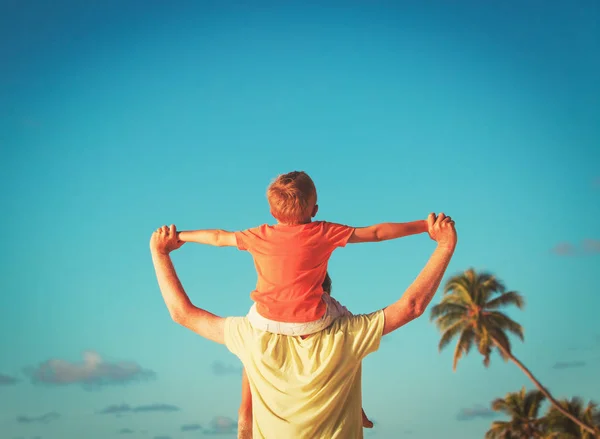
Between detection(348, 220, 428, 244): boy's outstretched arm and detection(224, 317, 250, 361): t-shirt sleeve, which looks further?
detection(224, 317, 250, 361): t-shirt sleeve

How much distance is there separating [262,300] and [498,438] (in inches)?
1493

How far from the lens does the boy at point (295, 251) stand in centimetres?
421

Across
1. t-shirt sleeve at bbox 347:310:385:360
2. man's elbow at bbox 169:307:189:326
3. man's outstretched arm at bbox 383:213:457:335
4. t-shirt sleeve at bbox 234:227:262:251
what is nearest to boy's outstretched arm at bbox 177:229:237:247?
t-shirt sleeve at bbox 234:227:262:251

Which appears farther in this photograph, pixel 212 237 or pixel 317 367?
pixel 212 237

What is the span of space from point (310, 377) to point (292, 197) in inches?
40.5

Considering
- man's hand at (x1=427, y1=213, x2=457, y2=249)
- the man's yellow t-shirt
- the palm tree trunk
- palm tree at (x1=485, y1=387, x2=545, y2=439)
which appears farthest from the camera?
palm tree at (x1=485, y1=387, x2=545, y2=439)

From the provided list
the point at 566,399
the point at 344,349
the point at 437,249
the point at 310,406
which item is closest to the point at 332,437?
the point at 310,406

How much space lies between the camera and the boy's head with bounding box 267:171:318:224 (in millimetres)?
4215

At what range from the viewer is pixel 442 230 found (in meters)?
4.46

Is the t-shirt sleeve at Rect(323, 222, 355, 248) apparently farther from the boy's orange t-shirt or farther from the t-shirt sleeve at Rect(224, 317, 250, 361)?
the t-shirt sleeve at Rect(224, 317, 250, 361)

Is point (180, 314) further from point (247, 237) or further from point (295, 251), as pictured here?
point (295, 251)

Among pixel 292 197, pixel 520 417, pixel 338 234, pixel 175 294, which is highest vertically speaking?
pixel 292 197

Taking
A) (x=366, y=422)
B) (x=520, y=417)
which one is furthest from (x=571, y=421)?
(x=366, y=422)

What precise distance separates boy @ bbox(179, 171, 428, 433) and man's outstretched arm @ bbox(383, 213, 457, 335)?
0.88ft
